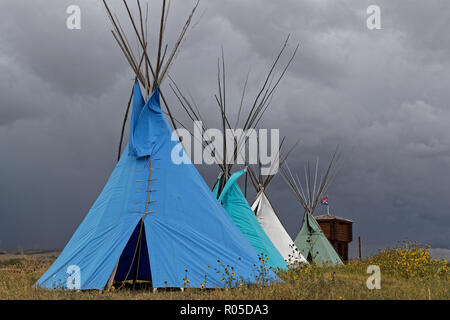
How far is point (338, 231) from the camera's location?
18000mm

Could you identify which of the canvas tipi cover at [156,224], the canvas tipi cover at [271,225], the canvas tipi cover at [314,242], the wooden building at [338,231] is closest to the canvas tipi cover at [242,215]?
the canvas tipi cover at [271,225]

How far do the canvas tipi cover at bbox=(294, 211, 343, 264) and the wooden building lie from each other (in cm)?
175

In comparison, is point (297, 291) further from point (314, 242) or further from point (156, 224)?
point (314, 242)

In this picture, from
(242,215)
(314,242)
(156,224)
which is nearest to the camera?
(156,224)

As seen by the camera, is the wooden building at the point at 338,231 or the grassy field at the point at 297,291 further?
the wooden building at the point at 338,231

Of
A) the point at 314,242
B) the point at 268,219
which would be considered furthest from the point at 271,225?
the point at 314,242

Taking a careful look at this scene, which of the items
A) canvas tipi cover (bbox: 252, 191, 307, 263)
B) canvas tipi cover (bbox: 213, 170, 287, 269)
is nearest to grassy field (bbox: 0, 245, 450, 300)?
canvas tipi cover (bbox: 213, 170, 287, 269)

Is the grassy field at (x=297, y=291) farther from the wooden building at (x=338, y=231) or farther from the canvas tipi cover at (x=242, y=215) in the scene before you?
the wooden building at (x=338, y=231)

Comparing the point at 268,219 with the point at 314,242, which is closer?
the point at 268,219

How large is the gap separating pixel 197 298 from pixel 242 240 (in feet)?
7.98

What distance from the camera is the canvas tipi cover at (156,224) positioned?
6.89m

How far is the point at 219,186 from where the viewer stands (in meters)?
11.7

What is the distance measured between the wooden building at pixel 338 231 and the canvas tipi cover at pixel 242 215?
7.20 m

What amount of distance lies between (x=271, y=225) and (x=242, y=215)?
2.89 m
